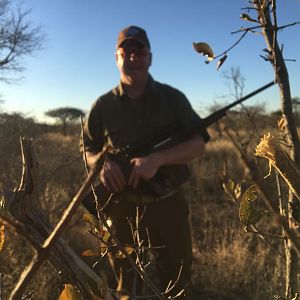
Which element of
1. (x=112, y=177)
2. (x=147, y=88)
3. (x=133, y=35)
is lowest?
(x=112, y=177)

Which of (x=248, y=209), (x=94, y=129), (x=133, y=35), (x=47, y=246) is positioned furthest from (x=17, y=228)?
(x=133, y=35)

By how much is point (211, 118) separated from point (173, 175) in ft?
1.30

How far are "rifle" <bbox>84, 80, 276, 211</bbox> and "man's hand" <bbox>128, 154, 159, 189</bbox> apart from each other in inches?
2.4

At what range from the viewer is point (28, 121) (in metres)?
11.9

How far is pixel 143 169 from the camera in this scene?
2113 millimetres

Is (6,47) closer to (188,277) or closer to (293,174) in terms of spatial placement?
(188,277)

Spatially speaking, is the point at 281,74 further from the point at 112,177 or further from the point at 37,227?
the point at 112,177

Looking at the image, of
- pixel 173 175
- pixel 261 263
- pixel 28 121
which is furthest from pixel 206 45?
pixel 28 121

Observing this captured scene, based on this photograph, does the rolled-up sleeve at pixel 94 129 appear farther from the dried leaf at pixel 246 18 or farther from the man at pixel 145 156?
the dried leaf at pixel 246 18

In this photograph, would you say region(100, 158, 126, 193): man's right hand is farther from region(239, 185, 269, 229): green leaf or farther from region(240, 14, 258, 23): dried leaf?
region(239, 185, 269, 229): green leaf

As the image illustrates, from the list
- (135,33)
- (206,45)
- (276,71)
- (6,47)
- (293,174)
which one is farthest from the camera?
(6,47)

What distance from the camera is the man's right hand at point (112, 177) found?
2117 millimetres

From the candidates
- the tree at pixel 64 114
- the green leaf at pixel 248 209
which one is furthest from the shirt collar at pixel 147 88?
the tree at pixel 64 114

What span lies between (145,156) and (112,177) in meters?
0.22
